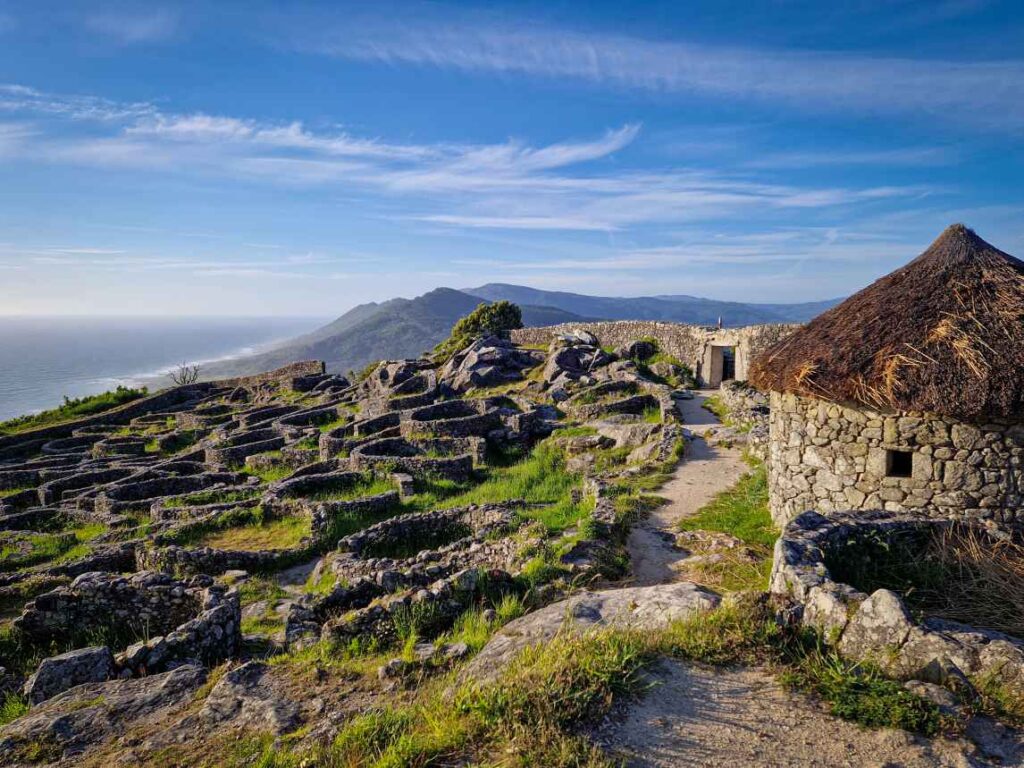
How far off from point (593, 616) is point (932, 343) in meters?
6.77

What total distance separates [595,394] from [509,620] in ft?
64.5

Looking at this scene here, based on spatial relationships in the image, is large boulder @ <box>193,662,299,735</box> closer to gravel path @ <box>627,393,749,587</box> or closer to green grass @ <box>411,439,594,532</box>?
gravel path @ <box>627,393,749,587</box>

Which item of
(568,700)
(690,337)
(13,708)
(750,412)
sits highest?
(690,337)

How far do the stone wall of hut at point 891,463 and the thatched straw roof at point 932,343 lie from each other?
1.12 ft

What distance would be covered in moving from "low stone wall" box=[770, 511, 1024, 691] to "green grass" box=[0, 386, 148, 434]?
44.0 metres

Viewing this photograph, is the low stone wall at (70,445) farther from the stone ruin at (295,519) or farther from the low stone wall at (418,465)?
the low stone wall at (418,465)

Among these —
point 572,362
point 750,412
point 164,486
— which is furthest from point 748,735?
point 572,362

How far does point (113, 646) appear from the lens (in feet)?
31.6

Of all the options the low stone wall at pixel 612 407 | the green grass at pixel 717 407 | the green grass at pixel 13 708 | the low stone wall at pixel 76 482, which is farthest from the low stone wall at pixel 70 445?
the green grass at pixel 717 407

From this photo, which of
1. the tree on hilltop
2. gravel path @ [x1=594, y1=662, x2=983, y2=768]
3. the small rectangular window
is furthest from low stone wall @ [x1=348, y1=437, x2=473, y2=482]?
the tree on hilltop

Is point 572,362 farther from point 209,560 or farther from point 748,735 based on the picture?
point 748,735

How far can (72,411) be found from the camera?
140 ft

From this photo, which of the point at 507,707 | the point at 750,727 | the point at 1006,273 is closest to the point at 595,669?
the point at 507,707

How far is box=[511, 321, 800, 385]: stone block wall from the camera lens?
29.1 meters
